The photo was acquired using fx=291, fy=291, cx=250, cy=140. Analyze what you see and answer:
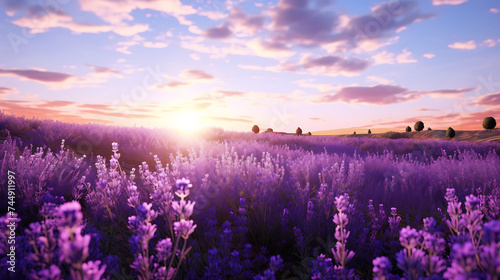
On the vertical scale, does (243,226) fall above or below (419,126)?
below

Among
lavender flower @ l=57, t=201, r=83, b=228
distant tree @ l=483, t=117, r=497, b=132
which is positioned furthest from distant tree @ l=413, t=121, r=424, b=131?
lavender flower @ l=57, t=201, r=83, b=228

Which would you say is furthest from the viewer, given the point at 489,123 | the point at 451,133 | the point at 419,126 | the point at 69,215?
the point at 419,126

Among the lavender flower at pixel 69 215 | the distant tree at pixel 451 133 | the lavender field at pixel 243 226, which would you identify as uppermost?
the distant tree at pixel 451 133

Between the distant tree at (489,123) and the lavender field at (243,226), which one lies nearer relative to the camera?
the lavender field at (243,226)

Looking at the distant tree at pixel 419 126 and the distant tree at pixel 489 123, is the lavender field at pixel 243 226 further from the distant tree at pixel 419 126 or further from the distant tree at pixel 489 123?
the distant tree at pixel 419 126

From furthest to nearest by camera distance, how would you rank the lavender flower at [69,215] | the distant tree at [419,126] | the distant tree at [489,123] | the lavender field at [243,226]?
the distant tree at [419,126], the distant tree at [489,123], the lavender field at [243,226], the lavender flower at [69,215]

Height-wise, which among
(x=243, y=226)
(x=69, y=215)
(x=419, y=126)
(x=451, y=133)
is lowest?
(x=243, y=226)

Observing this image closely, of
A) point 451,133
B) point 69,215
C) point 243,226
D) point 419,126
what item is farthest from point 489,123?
point 69,215

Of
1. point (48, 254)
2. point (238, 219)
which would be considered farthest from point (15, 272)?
point (238, 219)

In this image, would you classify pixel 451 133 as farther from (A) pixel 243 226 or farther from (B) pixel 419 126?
(A) pixel 243 226

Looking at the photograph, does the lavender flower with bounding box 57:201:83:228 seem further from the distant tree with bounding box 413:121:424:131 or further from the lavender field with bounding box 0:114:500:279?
the distant tree with bounding box 413:121:424:131

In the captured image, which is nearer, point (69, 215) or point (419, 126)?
point (69, 215)

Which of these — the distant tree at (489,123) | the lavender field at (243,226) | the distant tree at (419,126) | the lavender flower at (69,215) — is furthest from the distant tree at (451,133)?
the lavender flower at (69,215)

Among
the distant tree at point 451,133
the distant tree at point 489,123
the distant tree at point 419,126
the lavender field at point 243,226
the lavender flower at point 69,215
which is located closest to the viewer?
the lavender flower at point 69,215
